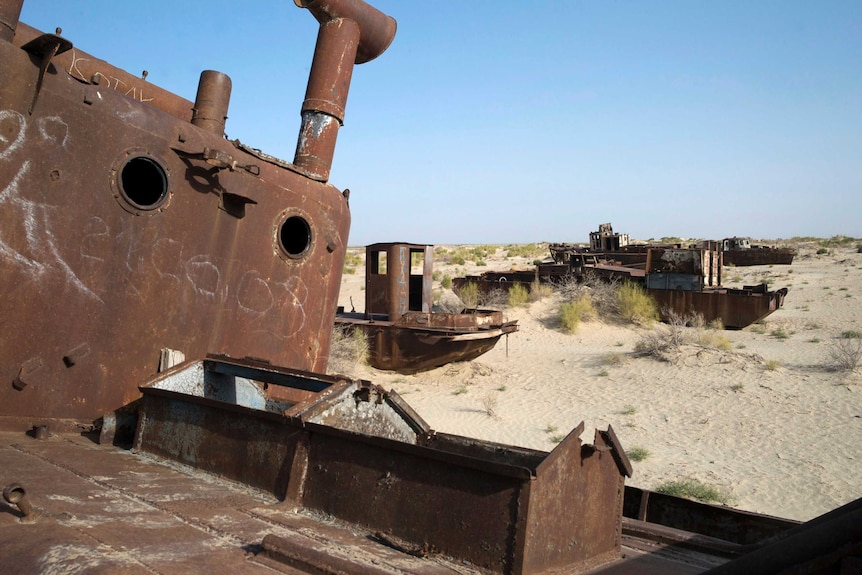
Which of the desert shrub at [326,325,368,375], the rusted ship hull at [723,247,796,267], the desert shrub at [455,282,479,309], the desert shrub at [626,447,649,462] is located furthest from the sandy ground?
the rusted ship hull at [723,247,796,267]

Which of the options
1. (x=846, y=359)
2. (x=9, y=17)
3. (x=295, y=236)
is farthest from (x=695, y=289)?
(x=9, y=17)

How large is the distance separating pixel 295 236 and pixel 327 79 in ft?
5.53

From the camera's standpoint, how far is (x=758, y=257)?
2975 cm

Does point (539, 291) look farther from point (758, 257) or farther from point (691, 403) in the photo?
point (758, 257)

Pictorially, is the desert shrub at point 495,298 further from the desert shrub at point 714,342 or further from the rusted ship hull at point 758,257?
the rusted ship hull at point 758,257

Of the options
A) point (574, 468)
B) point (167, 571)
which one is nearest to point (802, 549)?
point (574, 468)

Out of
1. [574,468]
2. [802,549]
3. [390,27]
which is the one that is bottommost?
[574,468]

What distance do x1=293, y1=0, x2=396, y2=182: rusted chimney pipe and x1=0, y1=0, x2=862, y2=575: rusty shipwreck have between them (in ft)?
1.85

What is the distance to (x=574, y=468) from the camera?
2854 mm

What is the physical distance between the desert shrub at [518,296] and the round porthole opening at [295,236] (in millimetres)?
14945

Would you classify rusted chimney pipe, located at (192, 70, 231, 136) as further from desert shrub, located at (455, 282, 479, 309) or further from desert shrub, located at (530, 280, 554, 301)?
desert shrub, located at (530, 280, 554, 301)

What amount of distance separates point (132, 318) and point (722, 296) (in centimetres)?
1620

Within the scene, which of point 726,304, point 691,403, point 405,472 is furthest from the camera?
point 726,304

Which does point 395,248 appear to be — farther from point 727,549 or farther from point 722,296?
point 727,549
